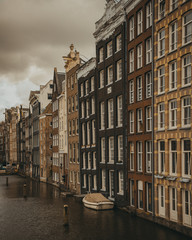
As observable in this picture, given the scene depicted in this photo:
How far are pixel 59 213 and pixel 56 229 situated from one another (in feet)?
28.6

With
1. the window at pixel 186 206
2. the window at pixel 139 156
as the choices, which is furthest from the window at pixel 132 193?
the window at pixel 186 206

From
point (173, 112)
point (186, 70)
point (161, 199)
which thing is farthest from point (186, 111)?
point (161, 199)

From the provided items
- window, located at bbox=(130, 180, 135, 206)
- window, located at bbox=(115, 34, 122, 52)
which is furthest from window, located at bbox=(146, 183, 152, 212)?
window, located at bbox=(115, 34, 122, 52)

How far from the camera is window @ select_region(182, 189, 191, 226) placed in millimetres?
28172

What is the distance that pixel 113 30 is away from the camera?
43594 mm

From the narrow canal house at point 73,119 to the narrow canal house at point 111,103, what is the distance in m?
10.9

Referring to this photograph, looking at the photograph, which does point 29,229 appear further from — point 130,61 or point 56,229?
point 130,61

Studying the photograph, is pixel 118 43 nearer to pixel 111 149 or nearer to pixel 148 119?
pixel 148 119

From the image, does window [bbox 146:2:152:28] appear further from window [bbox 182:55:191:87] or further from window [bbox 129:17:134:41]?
window [bbox 182:55:191:87]

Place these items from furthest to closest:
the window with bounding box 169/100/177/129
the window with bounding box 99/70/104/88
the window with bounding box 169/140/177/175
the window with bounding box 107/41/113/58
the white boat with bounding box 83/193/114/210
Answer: the window with bounding box 99/70/104/88
the window with bounding box 107/41/113/58
the white boat with bounding box 83/193/114/210
the window with bounding box 169/100/177/129
the window with bounding box 169/140/177/175

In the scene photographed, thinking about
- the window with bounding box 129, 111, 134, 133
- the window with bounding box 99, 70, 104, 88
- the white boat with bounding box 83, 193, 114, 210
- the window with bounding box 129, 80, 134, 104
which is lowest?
the white boat with bounding box 83, 193, 114, 210

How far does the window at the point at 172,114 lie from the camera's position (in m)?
30.8

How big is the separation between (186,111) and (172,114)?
226 cm

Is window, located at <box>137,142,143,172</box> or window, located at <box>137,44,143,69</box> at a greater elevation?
window, located at <box>137,44,143,69</box>
